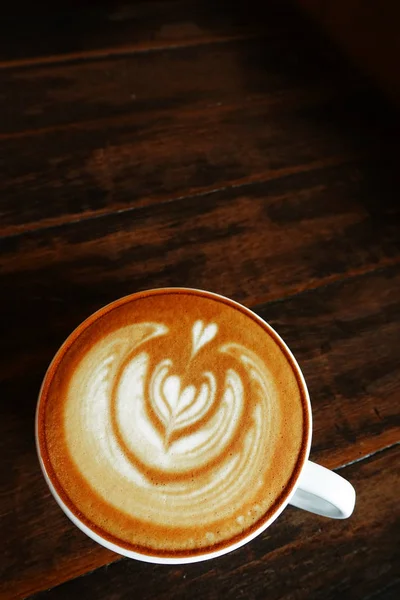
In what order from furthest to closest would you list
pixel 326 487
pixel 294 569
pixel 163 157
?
pixel 163 157, pixel 294 569, pixel 326 487

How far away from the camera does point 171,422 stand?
1.73 feet

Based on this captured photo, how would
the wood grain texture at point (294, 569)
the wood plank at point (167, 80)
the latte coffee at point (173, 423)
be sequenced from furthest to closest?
the wood plank at point (167, 80) < the wood grain texture at point (294, 569) < the latte coffee at point (173, 423)

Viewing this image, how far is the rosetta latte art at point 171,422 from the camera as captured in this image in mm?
494

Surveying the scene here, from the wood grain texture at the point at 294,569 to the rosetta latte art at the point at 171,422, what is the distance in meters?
0.18

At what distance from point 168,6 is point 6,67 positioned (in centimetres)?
40

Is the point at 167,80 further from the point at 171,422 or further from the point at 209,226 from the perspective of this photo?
the point at 171,422

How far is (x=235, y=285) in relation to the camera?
2.70ft

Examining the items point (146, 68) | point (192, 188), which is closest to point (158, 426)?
point (192, 188)

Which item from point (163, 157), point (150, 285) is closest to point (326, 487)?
point (150, 285)

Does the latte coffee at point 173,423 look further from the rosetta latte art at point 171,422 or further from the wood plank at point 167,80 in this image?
the wood plank at point 167,80

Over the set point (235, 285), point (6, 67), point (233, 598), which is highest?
point (6, 67)

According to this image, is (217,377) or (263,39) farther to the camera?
(263,39)

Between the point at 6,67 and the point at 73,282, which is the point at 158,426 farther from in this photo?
the point at 6,67

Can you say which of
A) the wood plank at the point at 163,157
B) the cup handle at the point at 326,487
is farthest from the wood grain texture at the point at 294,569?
the wood plank at the point at 163,157
